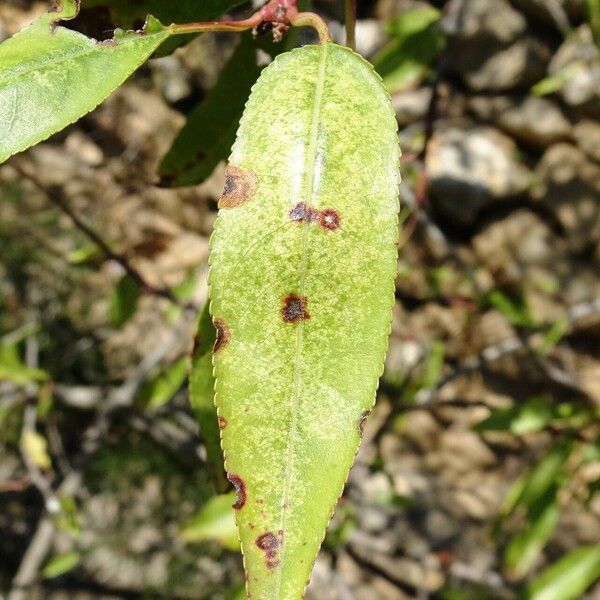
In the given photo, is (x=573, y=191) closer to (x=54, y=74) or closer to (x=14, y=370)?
(x=14, y=370)

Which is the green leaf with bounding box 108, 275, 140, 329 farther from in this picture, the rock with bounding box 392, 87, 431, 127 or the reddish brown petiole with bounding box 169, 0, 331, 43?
the reddish brown petiole with bounding box 169, 0, 331, 43

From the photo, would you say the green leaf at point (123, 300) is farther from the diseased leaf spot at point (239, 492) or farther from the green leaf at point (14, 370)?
the diseased leaf spot at point (239, 492)

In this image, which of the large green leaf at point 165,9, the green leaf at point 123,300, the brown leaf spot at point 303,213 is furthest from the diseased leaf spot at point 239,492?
the green leaf at point 123,300

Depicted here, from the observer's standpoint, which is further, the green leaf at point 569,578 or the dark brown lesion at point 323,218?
the green leaf at point 569,578

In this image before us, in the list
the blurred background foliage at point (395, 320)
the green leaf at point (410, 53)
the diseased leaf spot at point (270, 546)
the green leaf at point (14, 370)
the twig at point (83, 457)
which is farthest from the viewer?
the blurred background foliage at point (395, 320)

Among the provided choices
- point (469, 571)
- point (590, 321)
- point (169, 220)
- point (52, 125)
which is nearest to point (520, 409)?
point (469, 571)

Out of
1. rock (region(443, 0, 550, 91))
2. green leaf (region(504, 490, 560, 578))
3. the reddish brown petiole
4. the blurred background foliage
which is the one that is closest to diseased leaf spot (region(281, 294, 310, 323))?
the reddish brown petiole

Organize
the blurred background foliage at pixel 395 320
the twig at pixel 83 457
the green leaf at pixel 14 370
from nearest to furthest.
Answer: the green leaf at pixel 14 370
the twig at pixel 83 457
the blurred background foliage at pixel 395 320

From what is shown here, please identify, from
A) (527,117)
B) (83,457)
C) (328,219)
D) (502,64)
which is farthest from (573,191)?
(328,219)
